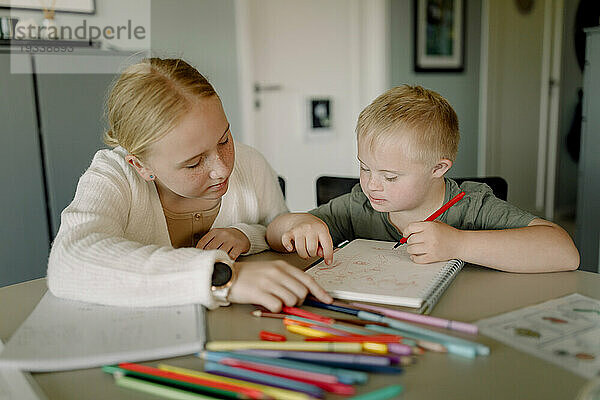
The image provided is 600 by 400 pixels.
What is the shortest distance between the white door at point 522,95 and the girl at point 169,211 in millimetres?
3279

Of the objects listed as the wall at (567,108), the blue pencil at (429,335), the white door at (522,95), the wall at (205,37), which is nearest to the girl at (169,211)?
the blue pencil at (429,335)

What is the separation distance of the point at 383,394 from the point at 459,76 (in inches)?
149

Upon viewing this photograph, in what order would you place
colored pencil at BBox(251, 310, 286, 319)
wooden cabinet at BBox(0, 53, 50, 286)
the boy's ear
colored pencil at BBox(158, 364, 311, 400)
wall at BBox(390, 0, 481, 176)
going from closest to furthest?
colored pencil at BBox(158, 364, 311, 400) < colored pencil at BBox(251, 310, 286, 319) < the boy's ear < wooden cabinet at BBox(0, 53, 50, 286) < wall at BBox(390, 0, 481, 176)

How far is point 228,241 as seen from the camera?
1021mm

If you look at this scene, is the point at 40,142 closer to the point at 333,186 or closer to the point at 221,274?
the point at 333,186

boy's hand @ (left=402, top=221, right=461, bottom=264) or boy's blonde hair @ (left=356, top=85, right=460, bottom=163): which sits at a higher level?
boy's blonde hair @ (left=356, top=85, right=460, bottom=163)

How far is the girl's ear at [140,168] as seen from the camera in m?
1.02

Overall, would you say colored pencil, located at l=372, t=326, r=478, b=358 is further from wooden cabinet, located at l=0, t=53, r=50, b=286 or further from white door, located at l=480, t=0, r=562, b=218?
white door, located at l=480, t=0, r=562, b=218

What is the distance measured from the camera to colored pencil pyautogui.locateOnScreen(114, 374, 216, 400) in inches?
19.8

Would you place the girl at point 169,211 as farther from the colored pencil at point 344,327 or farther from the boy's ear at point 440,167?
the boy's ear at point 440,167

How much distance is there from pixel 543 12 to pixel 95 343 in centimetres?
452

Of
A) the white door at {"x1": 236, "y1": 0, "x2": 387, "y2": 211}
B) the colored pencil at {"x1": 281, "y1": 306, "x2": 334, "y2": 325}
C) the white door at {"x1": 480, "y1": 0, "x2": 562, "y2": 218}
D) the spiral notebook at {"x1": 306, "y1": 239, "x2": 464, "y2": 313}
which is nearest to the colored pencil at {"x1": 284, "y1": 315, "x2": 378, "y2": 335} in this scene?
the colored pencil at {"x1": 281, "y1": 306, "x2": 334, "y2": 325}

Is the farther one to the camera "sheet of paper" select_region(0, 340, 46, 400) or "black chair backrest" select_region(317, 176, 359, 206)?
"black chair backrest" select_region(317, 176, 359, 206)

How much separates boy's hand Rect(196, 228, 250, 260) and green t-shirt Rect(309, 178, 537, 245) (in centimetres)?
24
